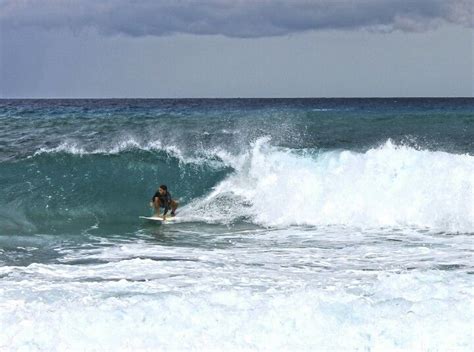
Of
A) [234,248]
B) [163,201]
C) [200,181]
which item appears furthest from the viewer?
[200,181]

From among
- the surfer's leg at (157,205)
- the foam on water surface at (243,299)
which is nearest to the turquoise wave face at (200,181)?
the surfer's leg at (157,205)

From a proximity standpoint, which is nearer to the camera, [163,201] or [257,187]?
[163,201]

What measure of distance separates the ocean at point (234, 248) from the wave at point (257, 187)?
0.16 feet

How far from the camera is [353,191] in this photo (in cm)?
1634

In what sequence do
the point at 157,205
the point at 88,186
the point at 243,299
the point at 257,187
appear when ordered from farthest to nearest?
the point at 88,186
the point at 257,187
the point at 157,205
the point at 243,299

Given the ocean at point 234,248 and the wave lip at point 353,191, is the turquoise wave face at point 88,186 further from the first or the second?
the wave lip at point 353,191

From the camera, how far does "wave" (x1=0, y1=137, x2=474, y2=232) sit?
15.2 meters

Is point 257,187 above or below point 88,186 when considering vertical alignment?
above

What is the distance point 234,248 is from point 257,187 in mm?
5620

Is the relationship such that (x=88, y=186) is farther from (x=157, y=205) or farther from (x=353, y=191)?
(x=353, y=191)

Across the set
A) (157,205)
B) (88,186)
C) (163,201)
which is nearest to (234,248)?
(157,205)

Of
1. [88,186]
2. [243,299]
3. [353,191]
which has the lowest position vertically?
[88,186]

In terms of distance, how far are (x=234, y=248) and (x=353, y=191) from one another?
5.25 meters

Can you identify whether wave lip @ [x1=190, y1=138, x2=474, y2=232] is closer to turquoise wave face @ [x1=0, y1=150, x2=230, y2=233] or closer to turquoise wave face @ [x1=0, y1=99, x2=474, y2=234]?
turquoise wave face @ [x1=0, y1=99, x2=474, y2=234]
